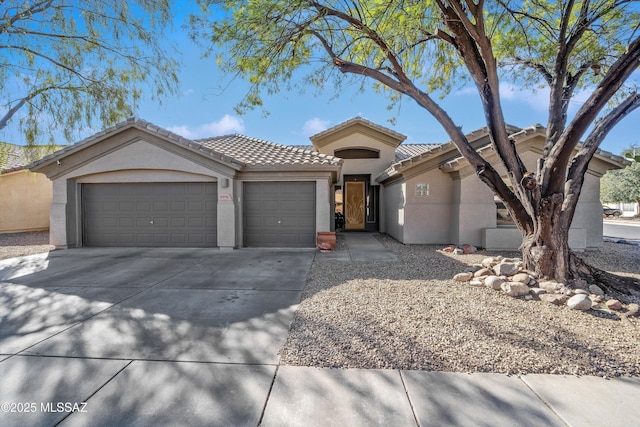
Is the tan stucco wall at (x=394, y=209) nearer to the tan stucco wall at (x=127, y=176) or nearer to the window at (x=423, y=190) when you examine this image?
the window at (x=423, y=190)

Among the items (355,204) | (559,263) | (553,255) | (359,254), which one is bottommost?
(359,254)

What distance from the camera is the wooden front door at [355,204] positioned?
16.6m

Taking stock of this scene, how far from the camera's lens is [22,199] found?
16047 millimetres

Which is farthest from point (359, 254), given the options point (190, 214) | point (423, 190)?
point (190, 214)

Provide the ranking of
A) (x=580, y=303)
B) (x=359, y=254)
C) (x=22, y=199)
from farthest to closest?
(x=22, y=199) → (x=359, y=254) → (x=580, y=303)

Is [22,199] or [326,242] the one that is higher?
[22,199]

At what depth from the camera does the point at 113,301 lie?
200 inches

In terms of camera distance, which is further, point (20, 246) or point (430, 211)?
point (20, 246)

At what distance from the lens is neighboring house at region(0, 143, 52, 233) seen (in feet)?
50.3

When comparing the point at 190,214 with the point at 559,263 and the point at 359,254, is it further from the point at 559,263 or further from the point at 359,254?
the point at 559,263

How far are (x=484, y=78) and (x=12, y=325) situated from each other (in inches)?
364

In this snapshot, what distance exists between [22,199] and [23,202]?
0.17 metres

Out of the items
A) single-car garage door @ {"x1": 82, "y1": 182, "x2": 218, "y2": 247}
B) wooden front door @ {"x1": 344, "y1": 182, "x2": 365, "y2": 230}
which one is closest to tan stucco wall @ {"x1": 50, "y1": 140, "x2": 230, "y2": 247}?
single-car garage door @ {"x1": 82, "y1": 182, "x2": 218, "y2": 247}

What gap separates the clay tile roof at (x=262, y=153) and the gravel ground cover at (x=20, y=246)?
7.00m
